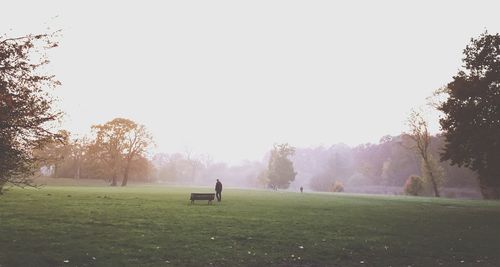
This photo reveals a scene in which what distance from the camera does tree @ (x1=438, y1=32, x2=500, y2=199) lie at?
28.3m

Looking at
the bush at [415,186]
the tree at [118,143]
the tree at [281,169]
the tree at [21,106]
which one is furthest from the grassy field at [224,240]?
the tree at [281,169]

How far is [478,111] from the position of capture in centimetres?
2916

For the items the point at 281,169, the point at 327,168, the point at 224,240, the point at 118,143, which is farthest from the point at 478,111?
the point at 327,168

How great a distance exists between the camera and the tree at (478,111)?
28.3 metres

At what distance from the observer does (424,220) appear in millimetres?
25875

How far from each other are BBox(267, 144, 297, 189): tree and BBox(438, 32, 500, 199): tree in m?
82.1

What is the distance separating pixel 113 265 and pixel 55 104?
31.5 ft

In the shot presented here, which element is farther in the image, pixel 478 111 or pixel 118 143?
pixel 118 143

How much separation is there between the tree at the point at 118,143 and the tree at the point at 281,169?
4316cm

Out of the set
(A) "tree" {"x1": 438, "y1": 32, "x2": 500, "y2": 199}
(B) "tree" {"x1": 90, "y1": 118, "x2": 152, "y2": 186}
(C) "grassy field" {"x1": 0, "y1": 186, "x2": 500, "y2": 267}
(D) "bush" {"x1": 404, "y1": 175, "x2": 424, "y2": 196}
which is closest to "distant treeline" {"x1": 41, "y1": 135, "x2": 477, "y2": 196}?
(B) "tree" {"x1": 90, "y1": 118, "x2": 152, "y2": 186}

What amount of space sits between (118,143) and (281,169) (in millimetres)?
50461

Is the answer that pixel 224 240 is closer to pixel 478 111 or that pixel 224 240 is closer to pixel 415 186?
pixel 478 111

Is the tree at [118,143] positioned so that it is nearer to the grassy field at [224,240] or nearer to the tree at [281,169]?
the tree at [281,169]

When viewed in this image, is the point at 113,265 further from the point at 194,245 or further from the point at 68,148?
the point at 68,148
